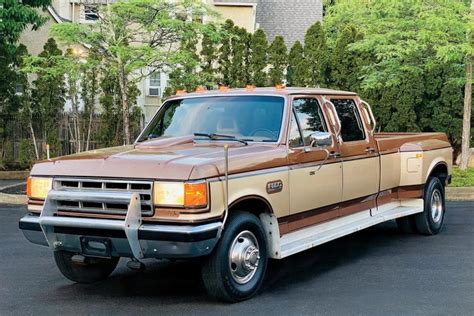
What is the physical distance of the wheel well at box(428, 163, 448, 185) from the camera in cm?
963

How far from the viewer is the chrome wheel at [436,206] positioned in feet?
30.9

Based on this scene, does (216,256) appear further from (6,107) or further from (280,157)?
(6,107)

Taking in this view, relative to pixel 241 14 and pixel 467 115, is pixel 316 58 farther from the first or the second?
pixel 241 14

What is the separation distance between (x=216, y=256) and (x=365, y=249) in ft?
10.8

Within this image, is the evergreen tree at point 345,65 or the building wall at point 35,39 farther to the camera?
the building wall at point 35,39

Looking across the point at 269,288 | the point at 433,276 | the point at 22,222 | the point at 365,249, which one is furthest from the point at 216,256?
the point at 365,249

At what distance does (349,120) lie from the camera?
8.13 m

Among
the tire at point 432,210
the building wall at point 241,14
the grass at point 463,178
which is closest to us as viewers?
the tire at point 432,210

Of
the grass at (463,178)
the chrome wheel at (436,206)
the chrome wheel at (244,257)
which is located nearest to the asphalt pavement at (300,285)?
the chrome wheel at (244,257)

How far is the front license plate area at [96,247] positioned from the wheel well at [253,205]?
1.17 meters

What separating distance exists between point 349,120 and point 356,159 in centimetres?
59

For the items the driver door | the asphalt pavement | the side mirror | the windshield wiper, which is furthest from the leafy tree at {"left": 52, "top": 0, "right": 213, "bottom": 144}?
the side mirror

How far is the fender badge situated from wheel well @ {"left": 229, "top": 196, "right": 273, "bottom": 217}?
0.13m

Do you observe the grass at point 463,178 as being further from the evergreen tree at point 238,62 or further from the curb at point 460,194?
the evergreen tree at point 238,62
